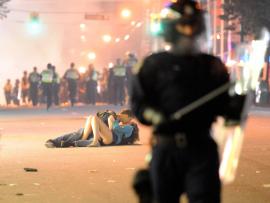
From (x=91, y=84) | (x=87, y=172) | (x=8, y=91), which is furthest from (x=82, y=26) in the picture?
(x=87, y=172)

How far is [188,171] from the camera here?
13.5 ft

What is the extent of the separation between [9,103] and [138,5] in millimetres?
53336

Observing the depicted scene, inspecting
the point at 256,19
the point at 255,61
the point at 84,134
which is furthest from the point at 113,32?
the point at 255,61

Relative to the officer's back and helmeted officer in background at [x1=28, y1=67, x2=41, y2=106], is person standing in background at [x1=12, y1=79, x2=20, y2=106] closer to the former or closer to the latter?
helmeted officer in background at [x1=28, y1=67, x2=41, y2=106]

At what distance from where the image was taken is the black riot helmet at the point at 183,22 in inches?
164

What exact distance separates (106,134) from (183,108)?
9300mm

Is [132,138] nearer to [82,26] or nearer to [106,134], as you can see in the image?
[106,134]

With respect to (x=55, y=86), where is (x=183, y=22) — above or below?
above

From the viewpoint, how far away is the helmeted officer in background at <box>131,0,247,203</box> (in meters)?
4.09

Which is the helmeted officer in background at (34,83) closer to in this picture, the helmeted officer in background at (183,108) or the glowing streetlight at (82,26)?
the helmeted officer in background at (183,108)

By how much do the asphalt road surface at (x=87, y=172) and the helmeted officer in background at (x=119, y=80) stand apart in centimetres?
1415

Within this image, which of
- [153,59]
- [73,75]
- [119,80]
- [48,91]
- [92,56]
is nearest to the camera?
[153,59]

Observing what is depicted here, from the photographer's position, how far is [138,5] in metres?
92.1

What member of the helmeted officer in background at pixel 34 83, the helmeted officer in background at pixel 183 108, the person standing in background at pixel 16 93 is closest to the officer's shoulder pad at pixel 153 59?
the helmeted officer in background at pixel 183 108
